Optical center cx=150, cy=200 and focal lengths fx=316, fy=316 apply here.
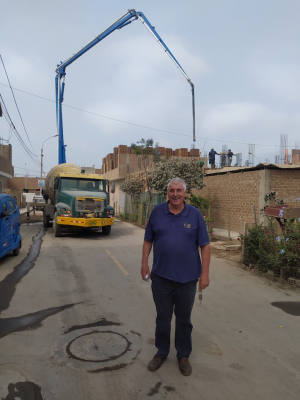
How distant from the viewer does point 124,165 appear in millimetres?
31531

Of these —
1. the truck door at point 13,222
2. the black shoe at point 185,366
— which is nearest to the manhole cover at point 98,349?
the black shoe at point 185,366

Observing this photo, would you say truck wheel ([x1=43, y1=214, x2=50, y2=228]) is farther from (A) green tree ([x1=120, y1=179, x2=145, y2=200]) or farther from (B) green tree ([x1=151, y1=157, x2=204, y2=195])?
(B) green tree ([x1=151, y1=157, x2=204, y2=195])

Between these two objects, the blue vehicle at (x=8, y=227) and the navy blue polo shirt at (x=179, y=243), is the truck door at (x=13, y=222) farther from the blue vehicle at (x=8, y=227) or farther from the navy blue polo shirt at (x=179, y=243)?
the navy blue polo shirt at (x=179, y=243)

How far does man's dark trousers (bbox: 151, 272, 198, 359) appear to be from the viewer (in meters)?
3.21

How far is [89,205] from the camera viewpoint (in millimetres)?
13242

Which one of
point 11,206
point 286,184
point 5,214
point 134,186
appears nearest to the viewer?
point 5,214

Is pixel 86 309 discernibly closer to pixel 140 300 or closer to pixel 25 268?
pixel 140 300

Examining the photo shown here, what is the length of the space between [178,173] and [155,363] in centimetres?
1119

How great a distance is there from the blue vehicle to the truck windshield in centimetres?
509

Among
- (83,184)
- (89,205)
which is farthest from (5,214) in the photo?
(83,184)

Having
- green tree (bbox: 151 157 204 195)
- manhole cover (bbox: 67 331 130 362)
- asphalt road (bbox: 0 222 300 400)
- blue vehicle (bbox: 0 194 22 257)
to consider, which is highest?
green tree (bbox: 151 157 204 195)

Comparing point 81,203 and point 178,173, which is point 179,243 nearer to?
point 81,203

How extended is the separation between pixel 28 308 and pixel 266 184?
31.9 feet

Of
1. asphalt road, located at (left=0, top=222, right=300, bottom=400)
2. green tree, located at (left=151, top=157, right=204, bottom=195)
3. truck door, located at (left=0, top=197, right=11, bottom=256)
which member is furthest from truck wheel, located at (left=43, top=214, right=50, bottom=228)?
asphalt road, located at (left=0, top=222, right=300, bottom=400)
